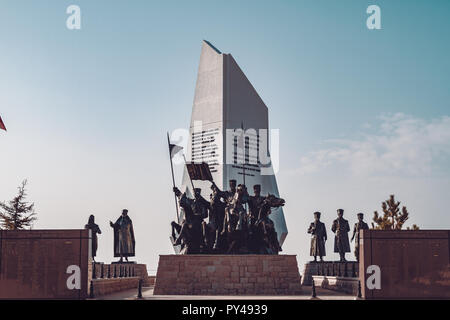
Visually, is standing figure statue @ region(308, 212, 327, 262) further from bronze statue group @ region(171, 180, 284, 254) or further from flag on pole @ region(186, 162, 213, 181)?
flag on pole @ region(186, 162, 213, 181)

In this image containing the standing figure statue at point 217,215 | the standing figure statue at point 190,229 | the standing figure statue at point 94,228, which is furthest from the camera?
the standing figure statue at point 94,228

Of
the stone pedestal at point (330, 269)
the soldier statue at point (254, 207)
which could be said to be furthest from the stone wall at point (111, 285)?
the stone pedestal at point (330, 269)

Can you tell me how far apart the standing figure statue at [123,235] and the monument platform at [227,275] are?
21.3 ft

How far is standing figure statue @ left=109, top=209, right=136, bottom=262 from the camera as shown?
25.9 metres

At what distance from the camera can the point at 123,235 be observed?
84.8 ft

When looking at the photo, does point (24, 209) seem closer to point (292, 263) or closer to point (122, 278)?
point (122, 278)

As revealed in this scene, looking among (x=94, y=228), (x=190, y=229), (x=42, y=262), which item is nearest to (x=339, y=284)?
(x=190, y=229)

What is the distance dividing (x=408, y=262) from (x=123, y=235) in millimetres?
12874

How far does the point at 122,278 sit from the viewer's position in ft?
77.6

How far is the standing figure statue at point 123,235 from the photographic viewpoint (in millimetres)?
25859

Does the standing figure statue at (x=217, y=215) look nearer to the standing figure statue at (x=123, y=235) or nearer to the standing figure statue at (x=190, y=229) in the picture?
the standing figure statue at (x=190, y=229)

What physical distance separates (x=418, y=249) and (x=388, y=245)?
835 mm

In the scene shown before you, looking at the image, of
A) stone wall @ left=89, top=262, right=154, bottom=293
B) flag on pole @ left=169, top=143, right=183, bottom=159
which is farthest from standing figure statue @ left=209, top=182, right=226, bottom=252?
stone wall @ left=89, top=262, right=154, bottom=293
